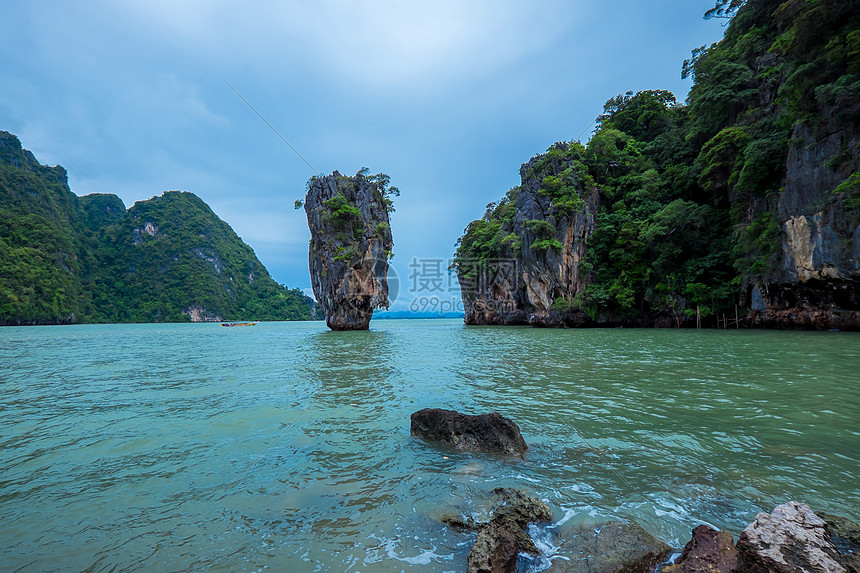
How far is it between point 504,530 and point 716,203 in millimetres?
30561

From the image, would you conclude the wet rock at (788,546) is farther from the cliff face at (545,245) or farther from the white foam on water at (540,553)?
the cliff face at (545,245)

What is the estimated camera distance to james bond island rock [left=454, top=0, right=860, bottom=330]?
15773 mm

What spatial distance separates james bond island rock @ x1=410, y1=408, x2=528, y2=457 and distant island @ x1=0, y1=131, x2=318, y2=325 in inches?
2873

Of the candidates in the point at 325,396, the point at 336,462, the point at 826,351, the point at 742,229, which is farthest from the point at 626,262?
the point at 336,462

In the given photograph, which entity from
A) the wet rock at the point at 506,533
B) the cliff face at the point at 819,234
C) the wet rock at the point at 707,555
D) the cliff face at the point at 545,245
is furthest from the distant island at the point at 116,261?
the cliff face at the point at 819,234

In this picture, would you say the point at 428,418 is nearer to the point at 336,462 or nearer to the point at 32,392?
the point at 336,462

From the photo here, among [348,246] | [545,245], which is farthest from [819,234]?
[348,246]

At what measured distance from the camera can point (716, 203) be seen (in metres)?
24.2

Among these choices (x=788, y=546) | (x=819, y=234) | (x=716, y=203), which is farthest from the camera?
(x=716, y=203)

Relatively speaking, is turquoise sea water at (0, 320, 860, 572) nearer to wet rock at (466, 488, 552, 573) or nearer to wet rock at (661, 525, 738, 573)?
wet rock at (466, 488, 552, 573)

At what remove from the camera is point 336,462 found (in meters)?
3.94

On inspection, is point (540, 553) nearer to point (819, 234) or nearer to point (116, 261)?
point (819, 234)

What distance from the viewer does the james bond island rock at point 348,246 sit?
31953 millimetres

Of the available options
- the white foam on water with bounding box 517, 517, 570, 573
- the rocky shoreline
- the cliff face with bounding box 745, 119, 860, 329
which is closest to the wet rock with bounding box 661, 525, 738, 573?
the rocky shoreline
